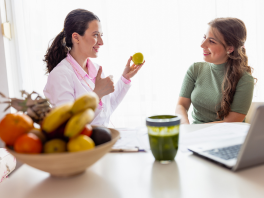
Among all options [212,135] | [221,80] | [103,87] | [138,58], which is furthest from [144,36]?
[212,135]

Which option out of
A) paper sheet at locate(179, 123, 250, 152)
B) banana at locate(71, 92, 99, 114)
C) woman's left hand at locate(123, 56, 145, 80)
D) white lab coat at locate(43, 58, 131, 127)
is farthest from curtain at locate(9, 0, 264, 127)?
banana at locate(71, 92, 99, 114)

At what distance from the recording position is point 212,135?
37.5 inches

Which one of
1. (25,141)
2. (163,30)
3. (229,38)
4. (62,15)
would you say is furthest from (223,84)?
(62,15)

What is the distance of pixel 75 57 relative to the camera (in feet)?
5.86

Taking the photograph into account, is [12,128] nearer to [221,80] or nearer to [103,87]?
[103,87]

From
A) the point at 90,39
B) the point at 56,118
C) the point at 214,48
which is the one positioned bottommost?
the point at 56,118

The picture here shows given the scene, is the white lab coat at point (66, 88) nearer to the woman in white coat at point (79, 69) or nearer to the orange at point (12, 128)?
the woman in white coat at point (79, 69)

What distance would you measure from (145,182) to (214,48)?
4.74ft

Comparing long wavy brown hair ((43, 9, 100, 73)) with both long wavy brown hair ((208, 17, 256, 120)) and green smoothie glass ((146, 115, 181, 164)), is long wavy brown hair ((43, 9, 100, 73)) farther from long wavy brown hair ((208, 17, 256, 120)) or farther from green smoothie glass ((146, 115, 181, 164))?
green smoothie glass ((146, 115, 181, 164))

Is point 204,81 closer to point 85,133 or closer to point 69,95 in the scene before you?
point 69,95

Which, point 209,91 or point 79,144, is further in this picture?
point 209,91

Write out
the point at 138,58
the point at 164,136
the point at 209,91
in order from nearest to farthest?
the point at 164,136
the point at 209,91
the point at 138,58

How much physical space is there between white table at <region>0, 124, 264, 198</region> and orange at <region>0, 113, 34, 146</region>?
13 cm

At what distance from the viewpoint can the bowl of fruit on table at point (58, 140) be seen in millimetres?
555
